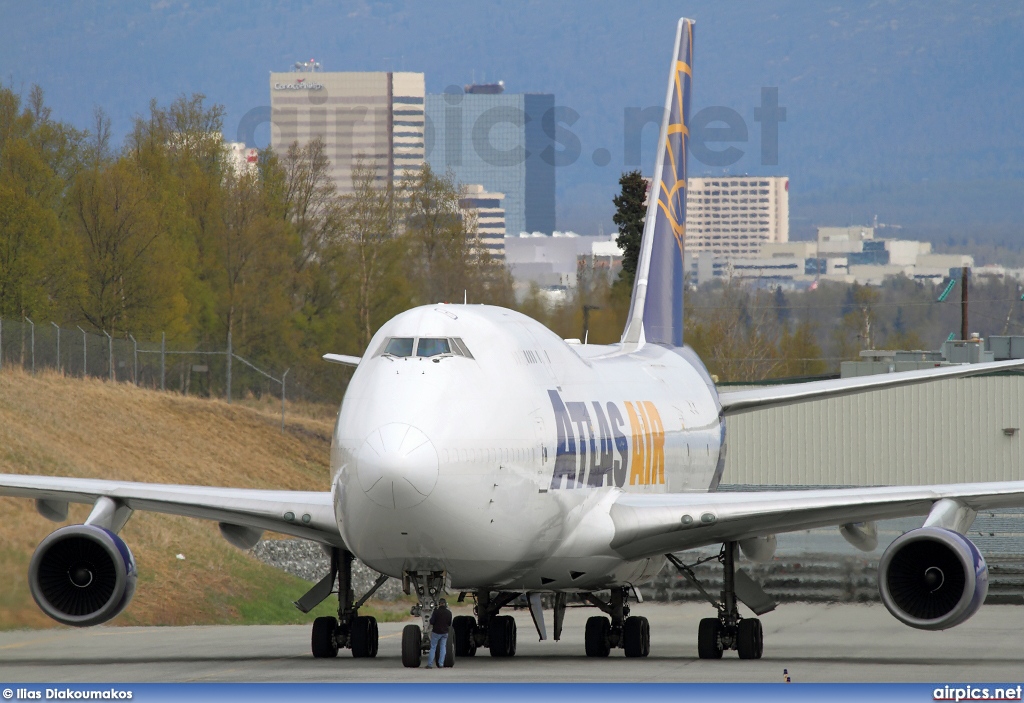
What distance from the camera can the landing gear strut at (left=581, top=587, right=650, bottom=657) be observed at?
2497 cm

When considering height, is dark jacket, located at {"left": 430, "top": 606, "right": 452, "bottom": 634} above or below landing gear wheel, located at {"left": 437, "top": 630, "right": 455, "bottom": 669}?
above

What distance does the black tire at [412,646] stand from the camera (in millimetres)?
19297

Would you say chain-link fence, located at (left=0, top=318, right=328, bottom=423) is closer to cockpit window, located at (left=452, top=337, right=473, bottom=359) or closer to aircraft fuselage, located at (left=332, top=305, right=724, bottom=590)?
aircraft fuselage, located at (left=332, top=305, right=724, bottom=590)

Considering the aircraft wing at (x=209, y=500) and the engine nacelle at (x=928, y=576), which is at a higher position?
the aircraft wing at (x=209, y=500)

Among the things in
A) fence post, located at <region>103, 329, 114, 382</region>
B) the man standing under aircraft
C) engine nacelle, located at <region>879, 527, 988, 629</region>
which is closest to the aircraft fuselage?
the man standing under aircraft

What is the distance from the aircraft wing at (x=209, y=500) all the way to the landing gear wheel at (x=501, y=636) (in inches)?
112

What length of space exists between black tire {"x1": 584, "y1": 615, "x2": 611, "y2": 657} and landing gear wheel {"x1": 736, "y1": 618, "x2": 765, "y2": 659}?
102 inches

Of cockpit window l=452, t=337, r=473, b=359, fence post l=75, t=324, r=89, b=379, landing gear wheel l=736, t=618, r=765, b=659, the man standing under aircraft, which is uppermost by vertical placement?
cockpit window l=452, t=337, r=473, b=359

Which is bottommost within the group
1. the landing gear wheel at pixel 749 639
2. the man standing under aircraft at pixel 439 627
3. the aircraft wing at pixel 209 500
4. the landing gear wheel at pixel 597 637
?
the landing gear wheel at pixel 597 637

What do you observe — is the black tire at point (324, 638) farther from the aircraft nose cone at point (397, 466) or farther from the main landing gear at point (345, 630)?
the aircraft nose cone at point (397, 466)

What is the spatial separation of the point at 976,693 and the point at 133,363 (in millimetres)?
50763

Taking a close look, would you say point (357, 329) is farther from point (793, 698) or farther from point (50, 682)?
point (793, 698)

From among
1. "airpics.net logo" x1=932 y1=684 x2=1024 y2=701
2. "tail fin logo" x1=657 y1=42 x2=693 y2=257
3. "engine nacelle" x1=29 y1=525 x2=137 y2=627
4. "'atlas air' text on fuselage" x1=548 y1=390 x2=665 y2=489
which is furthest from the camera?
"tail fin logo" x1=657 y1=42 x2=693 y2=257

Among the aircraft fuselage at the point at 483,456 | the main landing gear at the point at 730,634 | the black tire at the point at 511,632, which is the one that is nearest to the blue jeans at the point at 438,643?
the aircraft fuselage at the point at 483,456
